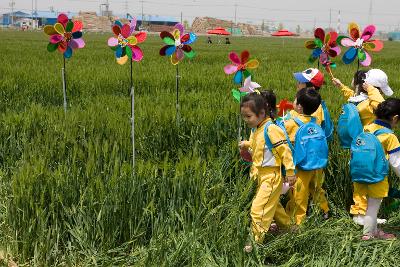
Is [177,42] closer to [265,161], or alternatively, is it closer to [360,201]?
[265,161]

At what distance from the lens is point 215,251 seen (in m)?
2.65

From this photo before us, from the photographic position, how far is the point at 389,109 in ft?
10.2

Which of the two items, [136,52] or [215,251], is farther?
[136,52]

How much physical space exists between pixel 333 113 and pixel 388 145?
2081 mm

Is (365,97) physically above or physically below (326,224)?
above

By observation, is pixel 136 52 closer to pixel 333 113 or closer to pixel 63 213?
pixel 63 213

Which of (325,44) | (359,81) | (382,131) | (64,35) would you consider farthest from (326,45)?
(64,35)

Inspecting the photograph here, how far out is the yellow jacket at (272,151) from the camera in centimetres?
285

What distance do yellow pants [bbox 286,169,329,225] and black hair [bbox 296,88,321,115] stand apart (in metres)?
0.46

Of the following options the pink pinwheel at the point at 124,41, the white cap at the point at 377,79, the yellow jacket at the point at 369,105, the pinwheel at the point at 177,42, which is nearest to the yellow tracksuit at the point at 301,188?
the yellow jacket at the point at 369,105

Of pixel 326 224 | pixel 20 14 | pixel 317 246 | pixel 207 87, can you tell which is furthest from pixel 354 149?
pixel 20 14

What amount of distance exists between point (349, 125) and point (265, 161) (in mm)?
955

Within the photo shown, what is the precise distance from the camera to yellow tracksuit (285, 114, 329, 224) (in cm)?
325

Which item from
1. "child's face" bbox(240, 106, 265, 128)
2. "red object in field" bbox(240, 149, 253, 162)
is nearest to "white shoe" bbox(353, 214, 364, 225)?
"red object in field" bbox(240, 149, 253, 162)
